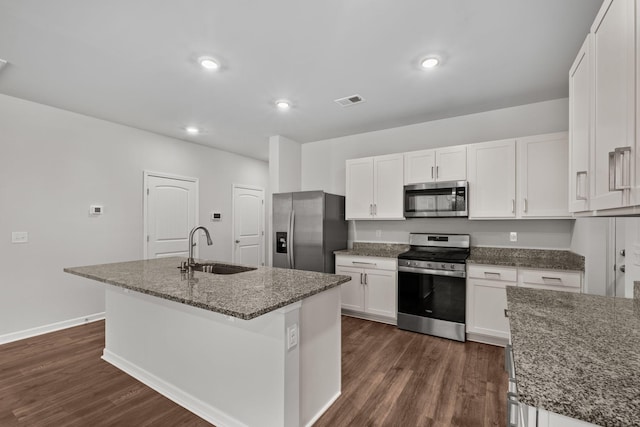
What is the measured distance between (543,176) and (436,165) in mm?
1042

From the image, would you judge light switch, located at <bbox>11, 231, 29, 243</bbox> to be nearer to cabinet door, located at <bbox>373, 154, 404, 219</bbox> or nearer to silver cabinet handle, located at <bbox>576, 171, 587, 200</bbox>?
cabinet door, located at <bbox>373, 154, 404, 219</bbox>

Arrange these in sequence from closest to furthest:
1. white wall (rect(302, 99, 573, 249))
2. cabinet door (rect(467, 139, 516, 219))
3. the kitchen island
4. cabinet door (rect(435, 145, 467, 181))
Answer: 1. the kitchen island
2. cabinet door (rect(467, 139, 516, 219))
3. white wall (rect(302, 99, 573, 249))
4. cabinet door (rect(435, 145, 467, 181))

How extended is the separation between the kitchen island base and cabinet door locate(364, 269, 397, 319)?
1.59m

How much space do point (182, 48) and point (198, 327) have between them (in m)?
2.08

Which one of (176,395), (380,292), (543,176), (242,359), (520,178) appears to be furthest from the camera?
(380,292)

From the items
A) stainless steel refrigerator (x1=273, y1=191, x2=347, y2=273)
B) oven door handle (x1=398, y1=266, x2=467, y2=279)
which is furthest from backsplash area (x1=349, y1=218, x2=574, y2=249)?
oven door handle (x1=398, y1=266, x2=467, y2=279)

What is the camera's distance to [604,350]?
0.95 meters

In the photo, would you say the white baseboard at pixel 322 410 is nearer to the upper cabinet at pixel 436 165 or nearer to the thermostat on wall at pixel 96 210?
the upper cabinet at pixel 436 165

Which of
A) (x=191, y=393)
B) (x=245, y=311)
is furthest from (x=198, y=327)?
(x=245, y=311)

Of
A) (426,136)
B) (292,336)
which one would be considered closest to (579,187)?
(292,336)

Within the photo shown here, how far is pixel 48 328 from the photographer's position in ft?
11.1

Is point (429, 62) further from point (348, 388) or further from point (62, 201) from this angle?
point (62, 201)

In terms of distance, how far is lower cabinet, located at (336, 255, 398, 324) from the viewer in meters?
3.60

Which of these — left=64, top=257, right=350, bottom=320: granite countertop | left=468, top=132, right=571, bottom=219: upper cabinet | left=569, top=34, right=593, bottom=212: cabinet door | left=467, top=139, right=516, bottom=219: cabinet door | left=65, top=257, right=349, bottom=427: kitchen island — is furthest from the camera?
left=467, top=139, right=516, bottom=219: cabinet door
